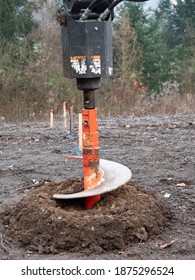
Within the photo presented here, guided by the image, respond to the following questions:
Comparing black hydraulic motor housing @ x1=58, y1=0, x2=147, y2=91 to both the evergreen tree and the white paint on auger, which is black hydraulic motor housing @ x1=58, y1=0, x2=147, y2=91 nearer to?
the white paint on auger

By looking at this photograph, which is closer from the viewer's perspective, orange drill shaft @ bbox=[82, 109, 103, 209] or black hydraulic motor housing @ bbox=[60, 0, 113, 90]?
black hydraulic motor housing @ bbox=[60, 0, 113, 90]

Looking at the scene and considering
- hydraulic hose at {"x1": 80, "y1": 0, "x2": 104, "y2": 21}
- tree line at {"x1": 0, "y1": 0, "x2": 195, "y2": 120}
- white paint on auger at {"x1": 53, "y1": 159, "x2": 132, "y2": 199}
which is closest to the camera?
hydraulic hose at {"x1": 80, "y1": 0, "x2": 104, "y2": 21}

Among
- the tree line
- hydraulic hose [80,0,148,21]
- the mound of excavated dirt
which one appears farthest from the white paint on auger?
the tree line

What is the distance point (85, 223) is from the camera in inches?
141

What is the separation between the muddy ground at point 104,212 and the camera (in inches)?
138

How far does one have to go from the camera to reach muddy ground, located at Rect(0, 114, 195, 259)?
3514 millimetres

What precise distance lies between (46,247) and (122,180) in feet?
2.54

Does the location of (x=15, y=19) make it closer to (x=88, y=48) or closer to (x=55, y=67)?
(x=55, y=67)

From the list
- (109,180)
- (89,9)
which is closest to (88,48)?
Answer: (89,9)

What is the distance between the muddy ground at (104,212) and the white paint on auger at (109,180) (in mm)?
125

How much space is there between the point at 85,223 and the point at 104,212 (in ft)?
0.76

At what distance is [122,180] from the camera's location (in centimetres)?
394

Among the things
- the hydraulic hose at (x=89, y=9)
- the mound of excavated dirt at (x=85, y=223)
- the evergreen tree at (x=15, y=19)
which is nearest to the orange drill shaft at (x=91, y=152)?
the mound of excavated dirt at (x=85, y=223)

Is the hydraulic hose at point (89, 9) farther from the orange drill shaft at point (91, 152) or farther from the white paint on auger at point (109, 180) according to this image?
the white paint on auger at point (109, 180)
